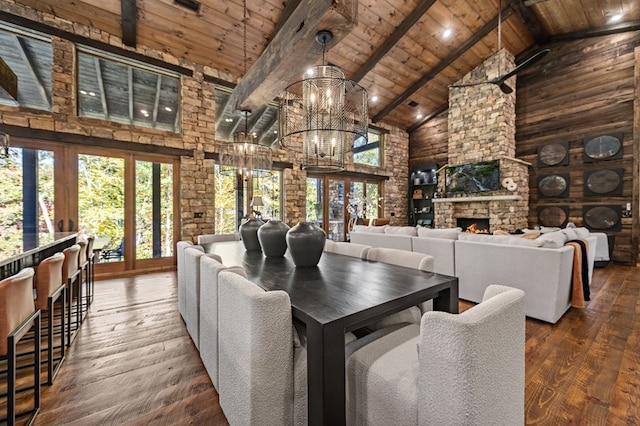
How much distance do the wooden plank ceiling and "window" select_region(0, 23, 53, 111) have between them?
1.44 ft

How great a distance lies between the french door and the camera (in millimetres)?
4043

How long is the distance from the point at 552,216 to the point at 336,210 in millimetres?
5328

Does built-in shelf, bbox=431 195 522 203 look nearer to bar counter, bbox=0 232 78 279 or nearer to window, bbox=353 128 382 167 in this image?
window, bbox=353 128 382 167

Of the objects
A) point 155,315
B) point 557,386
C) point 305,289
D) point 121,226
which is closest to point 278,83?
point 305,289

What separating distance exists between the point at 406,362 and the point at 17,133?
224 inches

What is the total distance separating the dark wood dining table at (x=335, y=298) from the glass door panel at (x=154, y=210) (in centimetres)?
359

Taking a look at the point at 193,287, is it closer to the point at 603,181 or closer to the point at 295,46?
the point at 295,46

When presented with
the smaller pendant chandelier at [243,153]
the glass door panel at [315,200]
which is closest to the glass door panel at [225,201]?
the glass door panel at [315,200]

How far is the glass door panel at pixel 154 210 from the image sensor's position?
16.1 ft

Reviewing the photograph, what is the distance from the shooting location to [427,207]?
352 inches

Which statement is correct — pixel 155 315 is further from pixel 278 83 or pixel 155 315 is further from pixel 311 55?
pixel 311 55

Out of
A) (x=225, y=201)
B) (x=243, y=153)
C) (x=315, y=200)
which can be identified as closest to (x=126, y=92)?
(x=225, y=201)

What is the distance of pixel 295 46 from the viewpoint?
2156 mm

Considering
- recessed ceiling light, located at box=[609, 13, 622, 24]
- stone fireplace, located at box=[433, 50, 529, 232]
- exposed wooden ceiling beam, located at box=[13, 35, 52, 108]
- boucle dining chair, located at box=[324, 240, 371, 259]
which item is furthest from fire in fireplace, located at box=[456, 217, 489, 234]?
exposed wooden ceiling beam, located at box=[13, 35, 52, 108]
